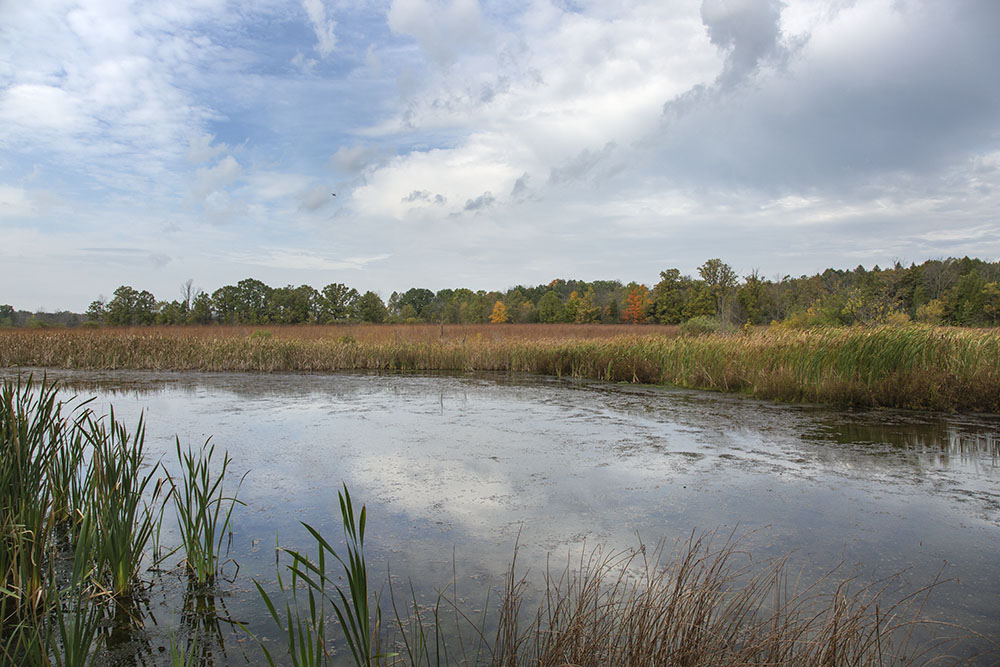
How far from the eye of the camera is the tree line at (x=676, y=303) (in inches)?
944

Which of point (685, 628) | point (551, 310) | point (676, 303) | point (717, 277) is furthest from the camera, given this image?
point (551, 310)

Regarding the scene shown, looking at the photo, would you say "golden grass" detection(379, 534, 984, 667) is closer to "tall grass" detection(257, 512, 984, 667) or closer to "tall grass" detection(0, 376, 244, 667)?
"tall grass" detection(257, 512, 984, 667)

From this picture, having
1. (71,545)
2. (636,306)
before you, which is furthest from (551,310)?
(71,545)

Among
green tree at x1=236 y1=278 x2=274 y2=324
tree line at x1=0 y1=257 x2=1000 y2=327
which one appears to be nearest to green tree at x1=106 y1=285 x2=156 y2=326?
tree line at x1=0 y1=257 x2=1000 y2=327

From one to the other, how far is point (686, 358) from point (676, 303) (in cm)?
2502

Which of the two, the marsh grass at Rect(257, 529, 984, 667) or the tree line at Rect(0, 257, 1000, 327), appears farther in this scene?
the tree line at Rect(0, 257, 1000, 327)

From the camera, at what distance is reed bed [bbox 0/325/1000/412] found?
941 cm

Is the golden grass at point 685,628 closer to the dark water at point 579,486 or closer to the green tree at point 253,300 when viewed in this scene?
the dark water at point 579,486

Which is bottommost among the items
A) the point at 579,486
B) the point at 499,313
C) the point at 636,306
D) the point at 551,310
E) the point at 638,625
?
the point at 579,486

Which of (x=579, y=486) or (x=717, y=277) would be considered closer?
(x=579, y=486)

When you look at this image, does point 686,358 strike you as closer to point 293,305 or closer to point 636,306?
point 636,306

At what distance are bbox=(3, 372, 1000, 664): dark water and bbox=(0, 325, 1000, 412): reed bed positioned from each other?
29.8 inches

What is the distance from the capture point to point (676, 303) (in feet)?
121

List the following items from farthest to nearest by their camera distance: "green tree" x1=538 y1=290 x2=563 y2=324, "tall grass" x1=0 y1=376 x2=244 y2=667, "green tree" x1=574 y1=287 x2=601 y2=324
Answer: "green tree" x1=538 y1=290 x2=563 y2=324 < "green tree" x1=574 y1=287 x2=601 y2=324 < "tall grass" x1=0 y1=376 x2=244 y2=667
